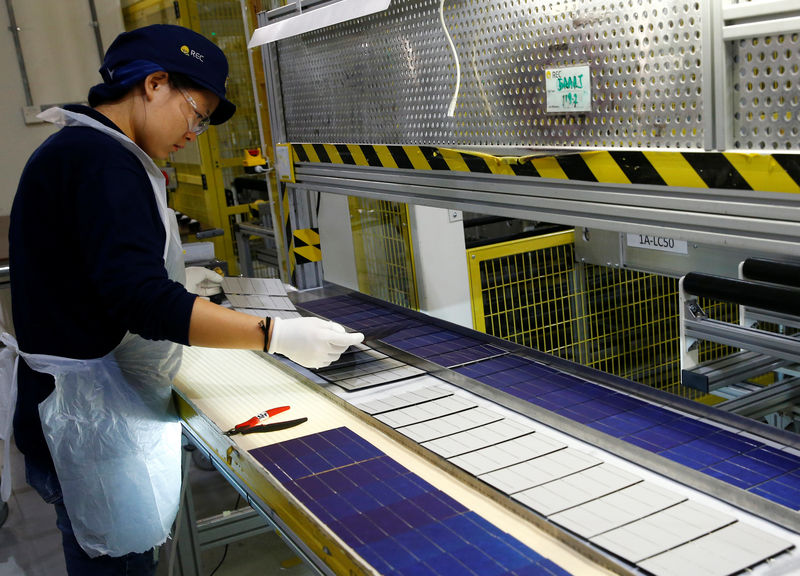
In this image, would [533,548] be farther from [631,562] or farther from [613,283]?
[613,283]

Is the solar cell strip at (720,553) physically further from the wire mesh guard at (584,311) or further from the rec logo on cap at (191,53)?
the wire mesh guard at (584,311)

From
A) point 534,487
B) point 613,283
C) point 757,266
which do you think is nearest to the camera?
point 534,487

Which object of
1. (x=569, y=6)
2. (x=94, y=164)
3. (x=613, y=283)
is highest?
(x=569, y=6)

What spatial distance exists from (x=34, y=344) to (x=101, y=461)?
342 mm

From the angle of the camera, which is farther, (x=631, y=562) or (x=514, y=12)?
(x=514, y=12)

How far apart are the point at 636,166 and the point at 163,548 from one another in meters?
2.96

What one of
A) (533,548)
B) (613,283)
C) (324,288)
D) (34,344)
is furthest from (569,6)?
(613,283)

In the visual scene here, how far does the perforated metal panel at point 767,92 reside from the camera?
3.96 ft

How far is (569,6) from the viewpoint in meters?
1.60

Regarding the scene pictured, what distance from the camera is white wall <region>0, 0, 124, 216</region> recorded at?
222 inches

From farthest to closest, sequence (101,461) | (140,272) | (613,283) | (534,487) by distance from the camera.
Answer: (613,283) < (101,461) < (140,272) < (534,487)

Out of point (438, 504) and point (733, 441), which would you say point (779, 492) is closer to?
point (733, 441)

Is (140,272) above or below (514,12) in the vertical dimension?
below

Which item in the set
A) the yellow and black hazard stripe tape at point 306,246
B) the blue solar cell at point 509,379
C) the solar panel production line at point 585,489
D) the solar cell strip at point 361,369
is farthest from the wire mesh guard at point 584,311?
the solar panel production line at point 585,489
